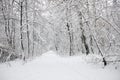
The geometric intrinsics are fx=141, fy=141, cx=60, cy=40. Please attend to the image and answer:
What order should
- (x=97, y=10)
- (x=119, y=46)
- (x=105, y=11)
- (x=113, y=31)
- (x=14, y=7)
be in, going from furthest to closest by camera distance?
(x=14, y=7) < (x=105, y=11) < (x=97, y=10) < (x=113, y=31) < (x=119, y=46)

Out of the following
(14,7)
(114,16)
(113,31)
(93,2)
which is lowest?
(113,31)

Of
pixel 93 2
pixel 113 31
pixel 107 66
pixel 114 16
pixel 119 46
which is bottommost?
pixel 107 66

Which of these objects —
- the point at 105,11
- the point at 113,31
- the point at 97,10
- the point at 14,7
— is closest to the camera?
the point at 113,31

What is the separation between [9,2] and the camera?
16.3 metres

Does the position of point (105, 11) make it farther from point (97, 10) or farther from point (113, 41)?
point (113, 41)

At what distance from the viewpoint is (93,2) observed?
8.21 metres

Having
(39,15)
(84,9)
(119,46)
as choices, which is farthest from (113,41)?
(39,15)

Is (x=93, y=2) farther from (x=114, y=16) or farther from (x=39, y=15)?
(x=39, y=15)

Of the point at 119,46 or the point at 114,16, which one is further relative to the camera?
the point at 114,16

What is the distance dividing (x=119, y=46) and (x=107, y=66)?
1.47m

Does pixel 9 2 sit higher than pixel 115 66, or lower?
higher

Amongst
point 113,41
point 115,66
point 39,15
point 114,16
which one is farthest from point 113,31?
point 39,15

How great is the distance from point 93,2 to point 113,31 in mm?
2034

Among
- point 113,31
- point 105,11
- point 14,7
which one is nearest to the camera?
point 113,31
